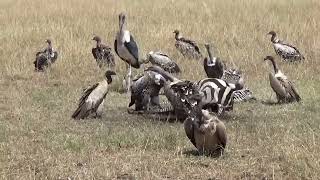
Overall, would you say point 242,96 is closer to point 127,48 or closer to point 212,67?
point 212,67

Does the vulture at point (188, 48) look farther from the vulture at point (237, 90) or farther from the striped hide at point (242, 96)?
the striped hide at point (242, 96)

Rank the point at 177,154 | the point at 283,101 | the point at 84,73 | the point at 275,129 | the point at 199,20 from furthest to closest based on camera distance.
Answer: the point at 199,20 → the point at 84,73 → the point at 283,101 → the point at 275,129 → the point at 177,154

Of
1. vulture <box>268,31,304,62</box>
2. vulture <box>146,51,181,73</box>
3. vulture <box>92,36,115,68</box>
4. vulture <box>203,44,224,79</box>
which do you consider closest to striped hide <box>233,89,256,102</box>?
vulture <box>203,44,224,79</box>

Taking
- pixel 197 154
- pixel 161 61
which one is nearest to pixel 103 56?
pixel 161 61

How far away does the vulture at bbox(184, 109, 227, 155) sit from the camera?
5.45 m

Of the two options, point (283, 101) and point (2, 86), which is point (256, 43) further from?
point (2, 86)

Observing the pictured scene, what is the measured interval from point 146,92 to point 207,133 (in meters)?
2.47

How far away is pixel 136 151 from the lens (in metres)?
5.88

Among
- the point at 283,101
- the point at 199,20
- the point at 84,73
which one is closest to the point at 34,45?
the point at 84,73

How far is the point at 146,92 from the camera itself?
7836 mm

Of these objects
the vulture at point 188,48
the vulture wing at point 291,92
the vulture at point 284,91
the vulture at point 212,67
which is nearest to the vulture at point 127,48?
the vulture at point 212,67

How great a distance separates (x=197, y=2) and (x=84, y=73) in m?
7.60

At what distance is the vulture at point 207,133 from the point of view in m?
5.45

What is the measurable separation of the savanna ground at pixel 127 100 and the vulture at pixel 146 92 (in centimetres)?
23
